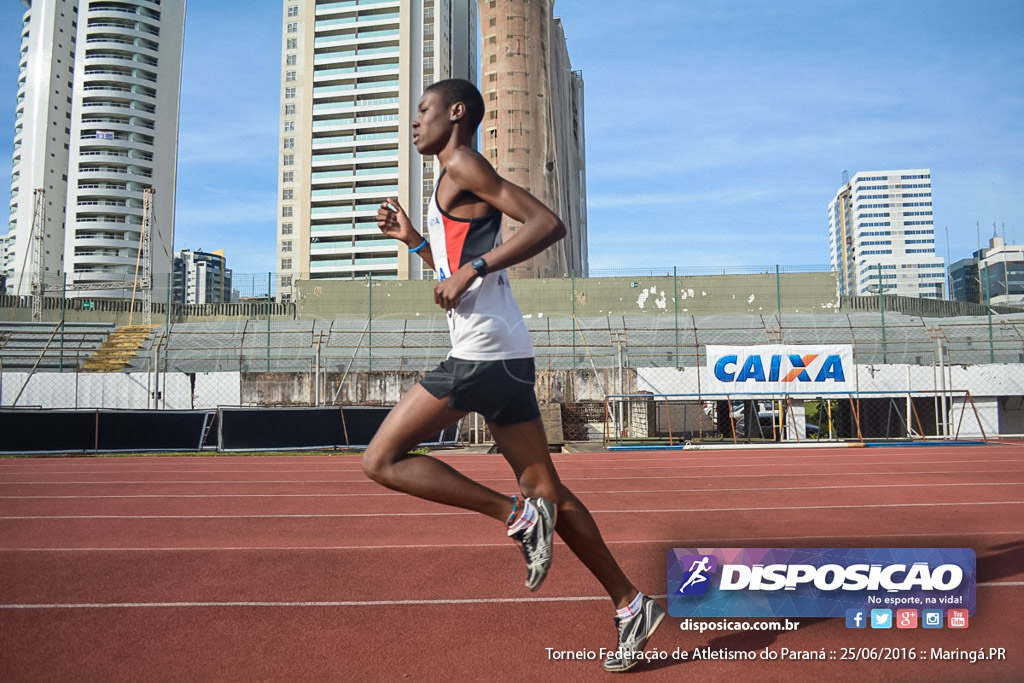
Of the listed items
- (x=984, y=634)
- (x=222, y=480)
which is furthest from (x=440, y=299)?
(x=222, y=480)

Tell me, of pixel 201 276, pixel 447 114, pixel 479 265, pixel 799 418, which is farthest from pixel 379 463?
pixel 201 276

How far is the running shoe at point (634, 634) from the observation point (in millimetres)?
2662

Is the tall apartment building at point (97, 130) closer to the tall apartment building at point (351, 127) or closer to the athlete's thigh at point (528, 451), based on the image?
the tall apartment building at point (351, 127)

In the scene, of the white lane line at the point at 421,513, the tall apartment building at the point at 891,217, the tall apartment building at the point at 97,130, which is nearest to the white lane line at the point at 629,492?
the white lane line at the point at 421,513

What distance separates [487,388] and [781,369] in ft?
49.0

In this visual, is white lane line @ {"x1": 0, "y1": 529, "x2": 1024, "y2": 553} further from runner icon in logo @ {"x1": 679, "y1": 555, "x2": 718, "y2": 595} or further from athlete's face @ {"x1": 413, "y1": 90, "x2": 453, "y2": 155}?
athlete's face @ {"x1": 413, "y1": 90, "x2": 453, "y2": 155}

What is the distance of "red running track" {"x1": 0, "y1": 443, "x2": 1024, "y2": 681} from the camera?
2854mm

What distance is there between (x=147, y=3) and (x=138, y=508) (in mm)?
90328

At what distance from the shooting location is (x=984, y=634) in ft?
9.97

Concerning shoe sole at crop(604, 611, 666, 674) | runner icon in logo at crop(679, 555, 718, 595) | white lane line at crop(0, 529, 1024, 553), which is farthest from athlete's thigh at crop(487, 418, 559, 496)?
white lane line at crop(0, 529, 1024, 553)

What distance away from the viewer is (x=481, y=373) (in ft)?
8.09

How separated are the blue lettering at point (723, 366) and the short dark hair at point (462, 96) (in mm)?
14481

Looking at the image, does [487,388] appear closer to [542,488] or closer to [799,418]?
[542,488]

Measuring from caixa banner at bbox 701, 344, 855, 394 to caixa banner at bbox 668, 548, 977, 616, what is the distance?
13465mm
